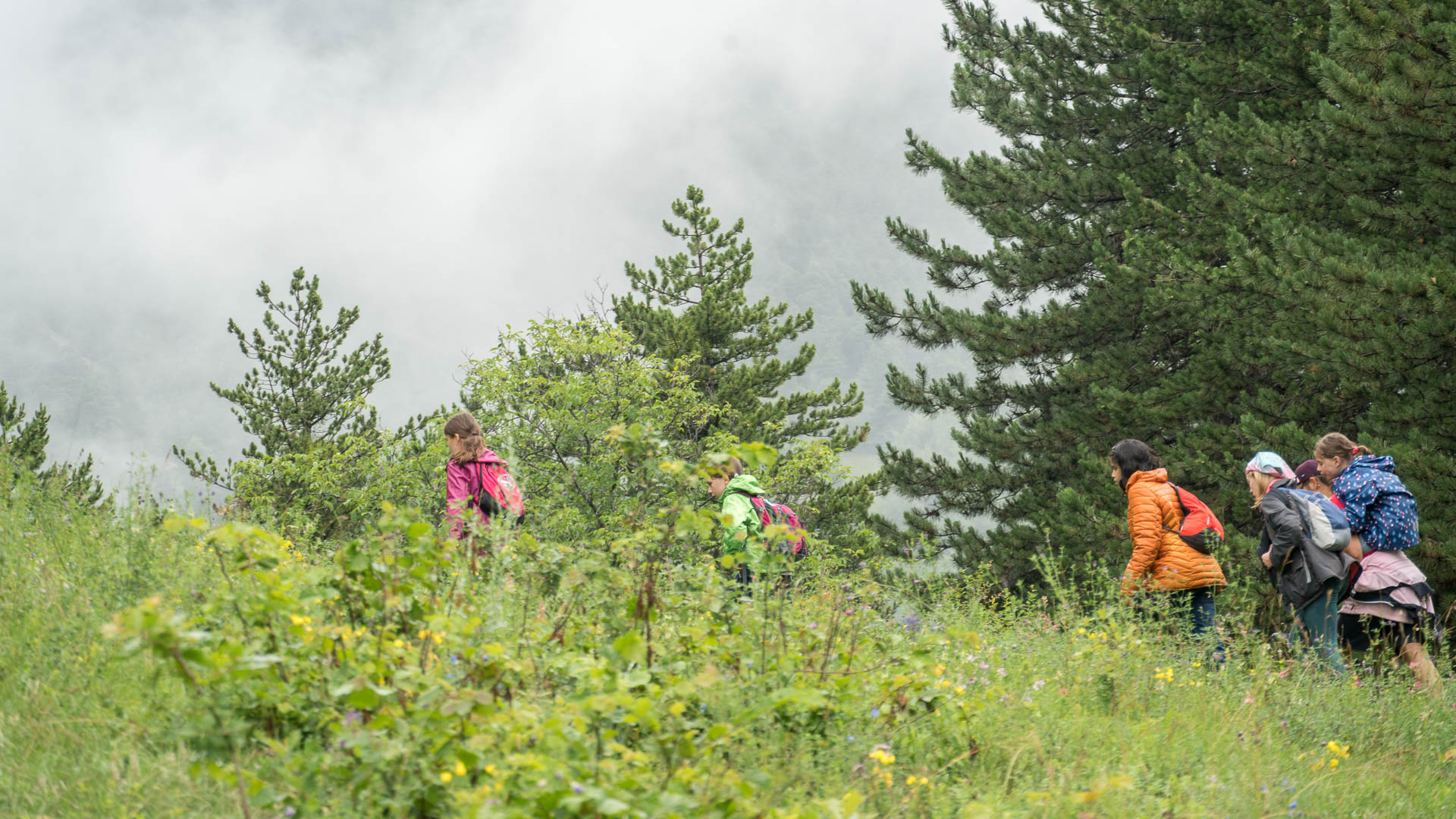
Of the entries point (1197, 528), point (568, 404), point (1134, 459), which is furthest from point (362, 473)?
point (1197, 528)

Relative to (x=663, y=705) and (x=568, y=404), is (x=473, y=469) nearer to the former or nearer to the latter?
(x=663, y=705)

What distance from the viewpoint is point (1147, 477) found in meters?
5.53

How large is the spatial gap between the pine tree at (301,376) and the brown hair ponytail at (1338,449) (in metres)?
25.9

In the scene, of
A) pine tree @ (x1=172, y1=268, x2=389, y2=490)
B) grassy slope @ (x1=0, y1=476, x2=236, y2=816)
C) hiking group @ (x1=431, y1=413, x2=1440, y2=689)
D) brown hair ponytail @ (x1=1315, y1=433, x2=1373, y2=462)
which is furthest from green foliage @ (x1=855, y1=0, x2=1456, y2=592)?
pine tree @ (x1=172, y1=268, x2=389, y2=490)

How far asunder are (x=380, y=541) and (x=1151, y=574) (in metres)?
4.58

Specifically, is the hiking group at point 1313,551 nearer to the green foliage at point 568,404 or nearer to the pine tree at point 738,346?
the green foliage at point 568,404

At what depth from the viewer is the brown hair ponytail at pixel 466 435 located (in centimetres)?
530

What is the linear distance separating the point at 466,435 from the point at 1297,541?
190 inches

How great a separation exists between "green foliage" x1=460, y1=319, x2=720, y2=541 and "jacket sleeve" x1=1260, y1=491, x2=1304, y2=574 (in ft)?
36.8

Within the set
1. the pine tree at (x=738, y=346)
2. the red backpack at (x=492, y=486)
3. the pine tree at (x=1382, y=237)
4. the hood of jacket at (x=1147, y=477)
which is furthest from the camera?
the pine tree at (x=738, y=346)

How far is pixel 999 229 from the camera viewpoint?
15875 mm

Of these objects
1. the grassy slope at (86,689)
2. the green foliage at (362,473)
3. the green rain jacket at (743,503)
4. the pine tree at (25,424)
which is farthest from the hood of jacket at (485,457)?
the pine tree at (25,424)

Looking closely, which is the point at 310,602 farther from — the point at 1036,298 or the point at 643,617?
the point at 1036,298

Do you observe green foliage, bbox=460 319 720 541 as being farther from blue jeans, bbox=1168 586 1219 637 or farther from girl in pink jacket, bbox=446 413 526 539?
blue jeans, bbox=1168 586 1219 637
